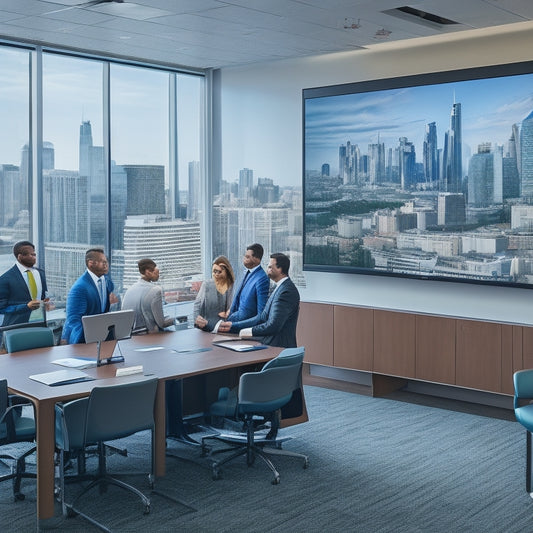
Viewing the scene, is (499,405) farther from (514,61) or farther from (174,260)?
(174,260)

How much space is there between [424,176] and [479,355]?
1.88m

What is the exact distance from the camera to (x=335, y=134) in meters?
9.31

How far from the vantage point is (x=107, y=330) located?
6.35 metres

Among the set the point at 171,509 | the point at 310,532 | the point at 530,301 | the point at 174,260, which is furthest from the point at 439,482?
the point at 174,260

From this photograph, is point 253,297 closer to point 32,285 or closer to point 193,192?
point 32,285

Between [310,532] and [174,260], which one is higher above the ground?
[174,260]

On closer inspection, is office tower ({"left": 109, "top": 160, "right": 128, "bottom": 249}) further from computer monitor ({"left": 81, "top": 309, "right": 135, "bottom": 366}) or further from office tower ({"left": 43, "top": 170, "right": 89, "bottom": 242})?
computer monitor ({"left": 81, "top": 309, "right": 135, "bottom": 366})

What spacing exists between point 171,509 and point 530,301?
4143 mm

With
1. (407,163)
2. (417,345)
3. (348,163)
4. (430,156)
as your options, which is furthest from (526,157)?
(417,345)

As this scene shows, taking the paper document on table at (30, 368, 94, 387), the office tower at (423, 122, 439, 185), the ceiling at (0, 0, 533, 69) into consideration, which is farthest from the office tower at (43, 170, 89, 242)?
the office tower at (423, 122, 439, 185)

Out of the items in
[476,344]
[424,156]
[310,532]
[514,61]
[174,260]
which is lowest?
[310,532]

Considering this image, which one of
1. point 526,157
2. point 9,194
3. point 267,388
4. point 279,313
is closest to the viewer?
point 267,388

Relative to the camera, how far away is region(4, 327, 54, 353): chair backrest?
7.00m

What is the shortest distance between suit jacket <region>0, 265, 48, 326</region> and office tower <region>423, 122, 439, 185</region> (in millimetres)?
4152
